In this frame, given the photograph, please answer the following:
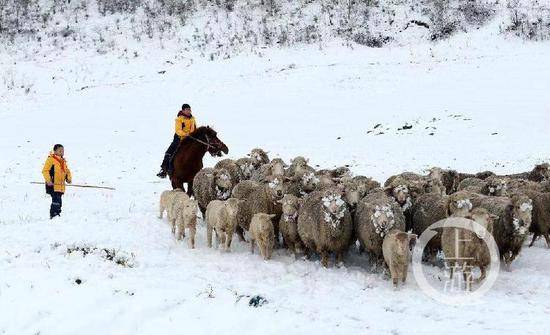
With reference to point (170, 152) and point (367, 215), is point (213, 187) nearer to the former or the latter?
point (170, 152)

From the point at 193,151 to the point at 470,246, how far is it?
285 inches

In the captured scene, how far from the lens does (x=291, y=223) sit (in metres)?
9.57

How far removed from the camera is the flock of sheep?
27.7 feet

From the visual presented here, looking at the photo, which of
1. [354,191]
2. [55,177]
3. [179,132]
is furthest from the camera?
[179,132]

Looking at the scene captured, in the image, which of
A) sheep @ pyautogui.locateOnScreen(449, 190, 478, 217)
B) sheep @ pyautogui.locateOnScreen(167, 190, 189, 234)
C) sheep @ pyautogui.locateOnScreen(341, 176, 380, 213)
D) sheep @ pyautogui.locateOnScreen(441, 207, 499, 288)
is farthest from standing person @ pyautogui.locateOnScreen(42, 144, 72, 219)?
sheep @ pyautogui.locateOnScreen(441, 207, 499, 288)

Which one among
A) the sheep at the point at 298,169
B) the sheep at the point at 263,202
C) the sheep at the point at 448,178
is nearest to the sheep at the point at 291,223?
the sheep at the point at 263,202

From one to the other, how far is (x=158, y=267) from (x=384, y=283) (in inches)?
135

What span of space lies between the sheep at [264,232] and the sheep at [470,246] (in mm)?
2800

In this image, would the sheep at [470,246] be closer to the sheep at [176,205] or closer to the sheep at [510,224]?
the sheep at [510,224]

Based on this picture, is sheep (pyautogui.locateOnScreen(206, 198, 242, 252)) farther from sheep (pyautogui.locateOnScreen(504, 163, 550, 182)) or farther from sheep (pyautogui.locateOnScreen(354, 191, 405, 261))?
sheep (pyautogui.locateOnScreen(504, 163, 550, 182))

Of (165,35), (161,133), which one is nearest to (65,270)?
(161,133)

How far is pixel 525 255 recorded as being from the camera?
10031 mm

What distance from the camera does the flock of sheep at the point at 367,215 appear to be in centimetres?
844

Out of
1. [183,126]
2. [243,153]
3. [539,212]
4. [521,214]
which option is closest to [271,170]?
[183,126]
